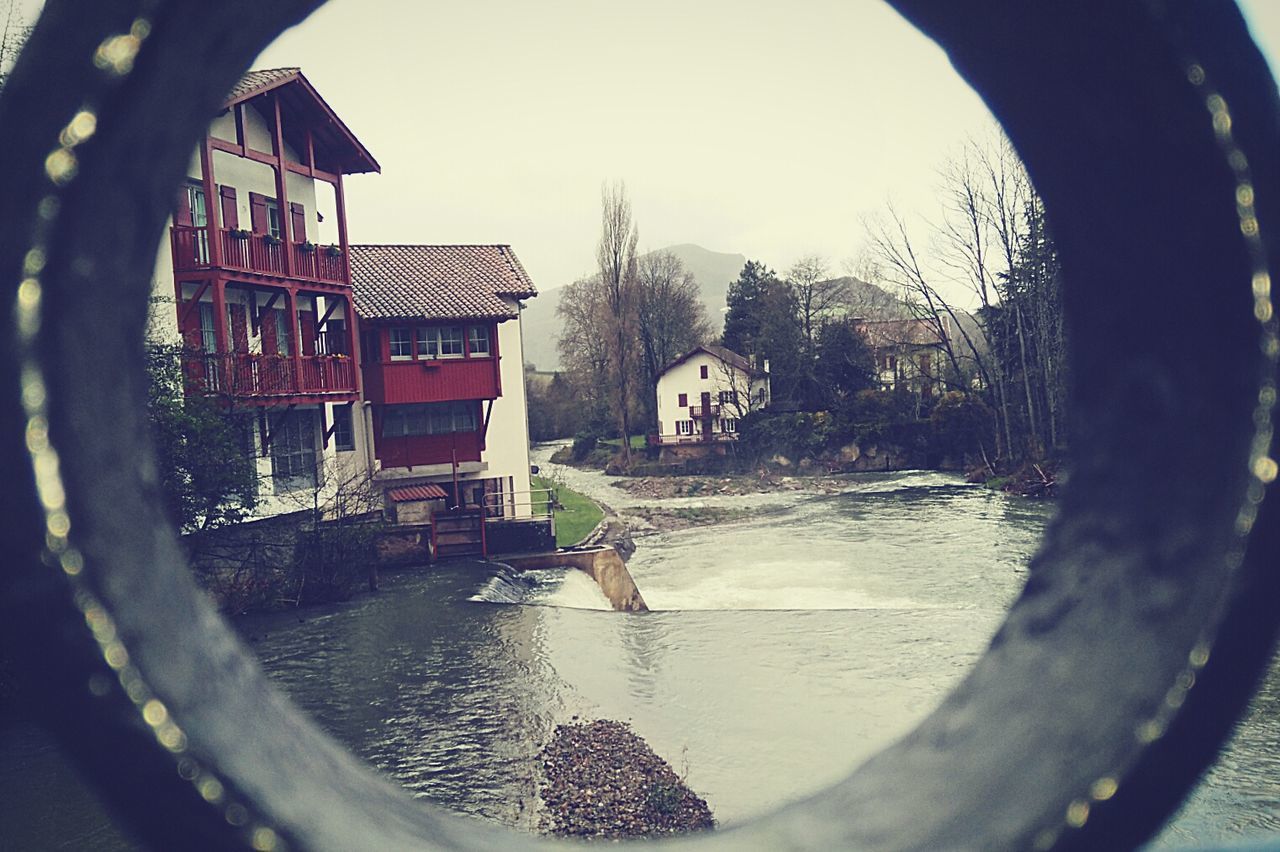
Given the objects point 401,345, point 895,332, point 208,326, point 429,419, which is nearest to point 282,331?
point 208,326

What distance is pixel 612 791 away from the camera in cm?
799

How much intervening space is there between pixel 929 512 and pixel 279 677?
51.9 ft

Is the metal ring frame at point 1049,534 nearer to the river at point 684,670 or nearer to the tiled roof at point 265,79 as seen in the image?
the river at point 684,670

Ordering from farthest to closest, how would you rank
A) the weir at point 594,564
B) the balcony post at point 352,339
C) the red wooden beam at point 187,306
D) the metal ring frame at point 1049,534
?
1. the balcony post at point 352,339
2. the weir at point 594,564
3. the red wooden beam at point 187,306
4. the metal ring frame at point 1049,534

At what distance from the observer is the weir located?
17.2 meters

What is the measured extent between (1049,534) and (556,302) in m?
125

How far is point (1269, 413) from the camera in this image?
0.56m

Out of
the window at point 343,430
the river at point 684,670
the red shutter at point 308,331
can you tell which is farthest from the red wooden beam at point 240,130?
the river at point 684,670

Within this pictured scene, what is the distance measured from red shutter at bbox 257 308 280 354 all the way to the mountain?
10528 cm

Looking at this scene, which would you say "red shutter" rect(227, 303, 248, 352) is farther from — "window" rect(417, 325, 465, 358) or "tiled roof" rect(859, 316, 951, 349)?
"tiled roof" rect(859, 316, 951, 349)

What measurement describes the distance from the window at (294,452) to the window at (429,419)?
2691 mm

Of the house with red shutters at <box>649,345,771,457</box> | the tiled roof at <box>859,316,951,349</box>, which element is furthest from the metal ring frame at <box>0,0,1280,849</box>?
the house with red shutters at <box>649,345,771,457</box>

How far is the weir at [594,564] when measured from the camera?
17219 millimetres

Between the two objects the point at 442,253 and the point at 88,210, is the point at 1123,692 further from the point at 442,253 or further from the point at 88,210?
the point at 442,253
